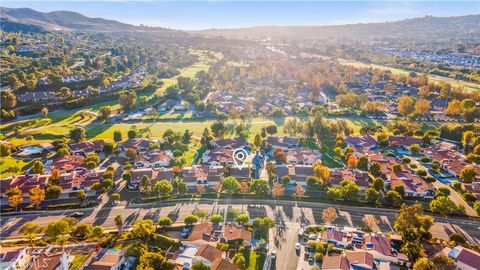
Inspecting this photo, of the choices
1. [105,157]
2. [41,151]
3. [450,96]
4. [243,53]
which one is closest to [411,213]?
[105,157]

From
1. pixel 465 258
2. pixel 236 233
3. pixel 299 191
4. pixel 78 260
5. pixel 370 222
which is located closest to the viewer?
pixel 465 258

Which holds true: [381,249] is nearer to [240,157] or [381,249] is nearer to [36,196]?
[240,157]

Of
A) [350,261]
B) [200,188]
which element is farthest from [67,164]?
[350,261]

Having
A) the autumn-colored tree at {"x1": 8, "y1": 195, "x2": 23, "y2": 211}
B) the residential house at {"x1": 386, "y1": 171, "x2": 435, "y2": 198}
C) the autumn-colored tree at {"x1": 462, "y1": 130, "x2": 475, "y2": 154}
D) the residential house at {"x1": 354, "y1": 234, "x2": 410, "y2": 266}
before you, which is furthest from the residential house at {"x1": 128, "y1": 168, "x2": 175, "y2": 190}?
the autumn-colored tree at {"x1": 462, "y1": 130, "x2": 475, "y2": 154}

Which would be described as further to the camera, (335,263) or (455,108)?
(455,108)

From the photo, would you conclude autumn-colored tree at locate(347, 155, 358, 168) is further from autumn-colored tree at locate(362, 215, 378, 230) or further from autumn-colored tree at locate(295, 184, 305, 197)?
autumn-colored tree at locate(362, 215, 378, 230)

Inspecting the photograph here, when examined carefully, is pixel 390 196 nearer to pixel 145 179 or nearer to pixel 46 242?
pixel 145 179

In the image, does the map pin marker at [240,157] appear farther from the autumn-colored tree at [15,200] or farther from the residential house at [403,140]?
the autumn-colored tree at [15,200]
